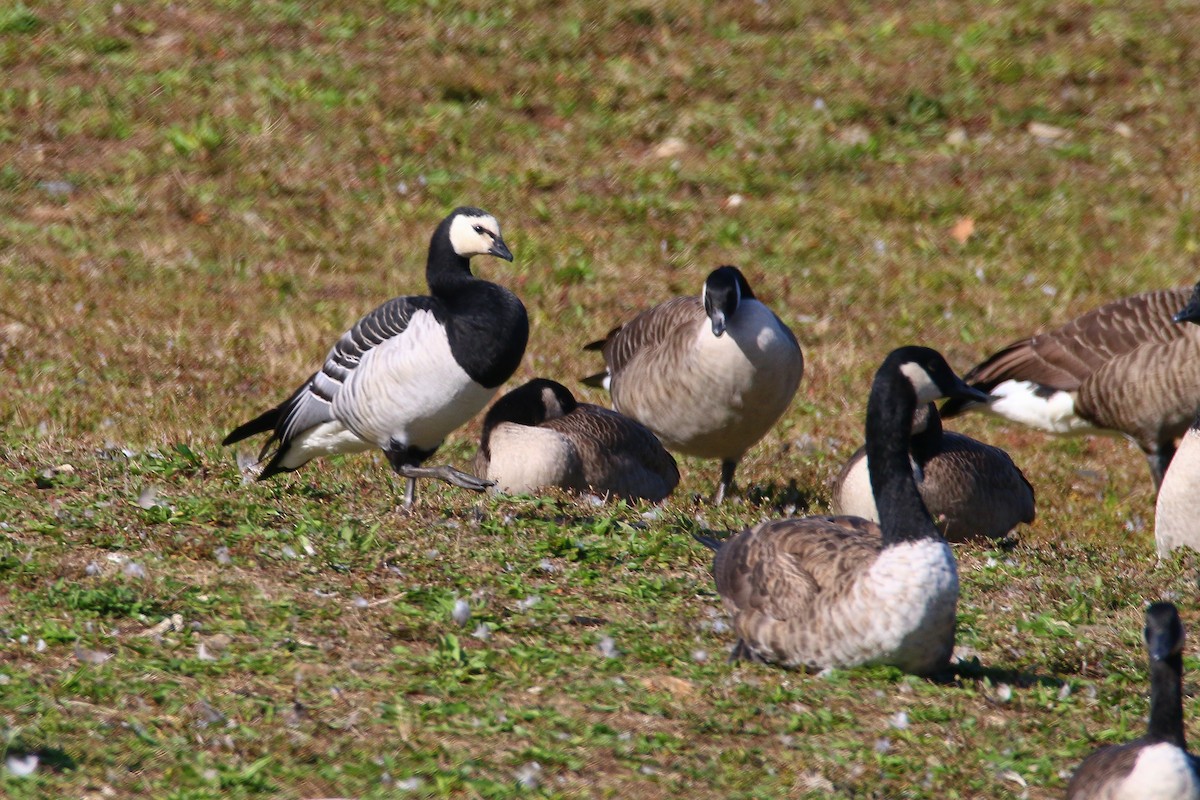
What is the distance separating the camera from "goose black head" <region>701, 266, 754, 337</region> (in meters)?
8.70

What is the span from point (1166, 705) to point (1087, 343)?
20.4 feet

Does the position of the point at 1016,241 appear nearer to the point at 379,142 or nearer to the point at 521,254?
the point at 521,254

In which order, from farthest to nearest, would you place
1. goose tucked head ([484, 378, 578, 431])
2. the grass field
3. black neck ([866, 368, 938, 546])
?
goose tucked head ([484, 378, 578, 431])
black neck ([866, 368, 938, 546])
the grass field

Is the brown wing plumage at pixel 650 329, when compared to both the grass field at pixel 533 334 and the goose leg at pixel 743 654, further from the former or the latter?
the goose leg at pixel 743 654

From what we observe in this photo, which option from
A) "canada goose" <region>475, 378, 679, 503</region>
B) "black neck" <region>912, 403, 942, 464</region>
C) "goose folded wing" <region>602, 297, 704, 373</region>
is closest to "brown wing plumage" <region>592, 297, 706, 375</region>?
"goose folded wing" <region>602, 297, 704, 373</region>

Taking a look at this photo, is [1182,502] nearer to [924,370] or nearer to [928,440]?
[928,440]

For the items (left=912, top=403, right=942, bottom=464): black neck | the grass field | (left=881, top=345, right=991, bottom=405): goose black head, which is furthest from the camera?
(left=912, top=403, right=942, bottom=464): black neck

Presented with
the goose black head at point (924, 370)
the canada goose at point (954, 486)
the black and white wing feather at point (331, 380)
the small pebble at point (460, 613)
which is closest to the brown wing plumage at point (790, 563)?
the goose black head at point (924, 370)

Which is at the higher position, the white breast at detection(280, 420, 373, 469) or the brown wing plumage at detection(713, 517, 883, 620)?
the brown wing plumage at detection(713, 517, 883, 620)

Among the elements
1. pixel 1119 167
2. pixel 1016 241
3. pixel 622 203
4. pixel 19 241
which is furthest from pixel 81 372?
pixel 1119 167

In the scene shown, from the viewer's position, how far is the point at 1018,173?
581 inches

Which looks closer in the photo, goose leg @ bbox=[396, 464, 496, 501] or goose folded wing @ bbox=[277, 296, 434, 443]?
goose leg @ bbox=[396, 464, 496, 501]

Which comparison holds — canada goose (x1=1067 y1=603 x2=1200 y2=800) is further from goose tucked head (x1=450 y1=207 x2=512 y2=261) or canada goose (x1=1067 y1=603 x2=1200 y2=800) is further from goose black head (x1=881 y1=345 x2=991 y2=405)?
goose tucked head (x1=450 y1=207 x2=512 y2=261)

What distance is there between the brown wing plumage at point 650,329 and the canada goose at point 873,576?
3615 mm
